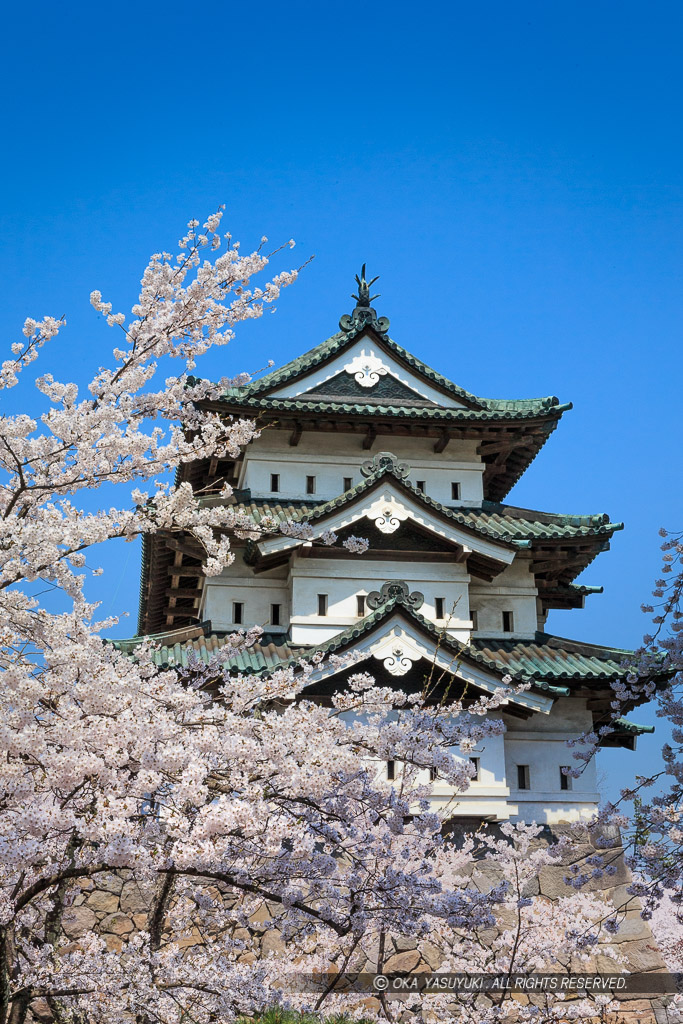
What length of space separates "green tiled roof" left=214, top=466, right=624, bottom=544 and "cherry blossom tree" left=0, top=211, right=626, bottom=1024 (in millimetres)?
7606

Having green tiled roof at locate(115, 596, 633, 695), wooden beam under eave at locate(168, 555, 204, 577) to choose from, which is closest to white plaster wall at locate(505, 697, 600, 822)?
green tiled roof at locate(115, 596, 633, 695)

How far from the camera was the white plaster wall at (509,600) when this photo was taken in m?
16.4

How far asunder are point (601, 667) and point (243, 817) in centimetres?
1143

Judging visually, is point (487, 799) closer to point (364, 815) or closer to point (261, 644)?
point (261, 644)

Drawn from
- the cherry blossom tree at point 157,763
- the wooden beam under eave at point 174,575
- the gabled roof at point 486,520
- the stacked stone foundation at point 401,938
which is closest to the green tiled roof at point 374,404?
the gabled roof at point 486,520

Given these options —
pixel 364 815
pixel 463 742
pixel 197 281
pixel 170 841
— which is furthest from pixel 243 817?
pixel 197 281

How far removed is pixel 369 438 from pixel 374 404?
62 cm

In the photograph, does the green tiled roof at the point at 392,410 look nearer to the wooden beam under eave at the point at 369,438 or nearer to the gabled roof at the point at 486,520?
the wooden beam under eave at the point at 369,438

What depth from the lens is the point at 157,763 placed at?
16.2ft

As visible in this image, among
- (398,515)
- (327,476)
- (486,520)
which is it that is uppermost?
(327,476)

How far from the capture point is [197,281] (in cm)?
681

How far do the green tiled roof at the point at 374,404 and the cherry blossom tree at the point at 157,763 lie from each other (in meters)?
8.94

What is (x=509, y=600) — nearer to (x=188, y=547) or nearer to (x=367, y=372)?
(x=367, y=372)

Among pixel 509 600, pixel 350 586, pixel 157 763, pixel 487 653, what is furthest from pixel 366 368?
pixel 157 763
